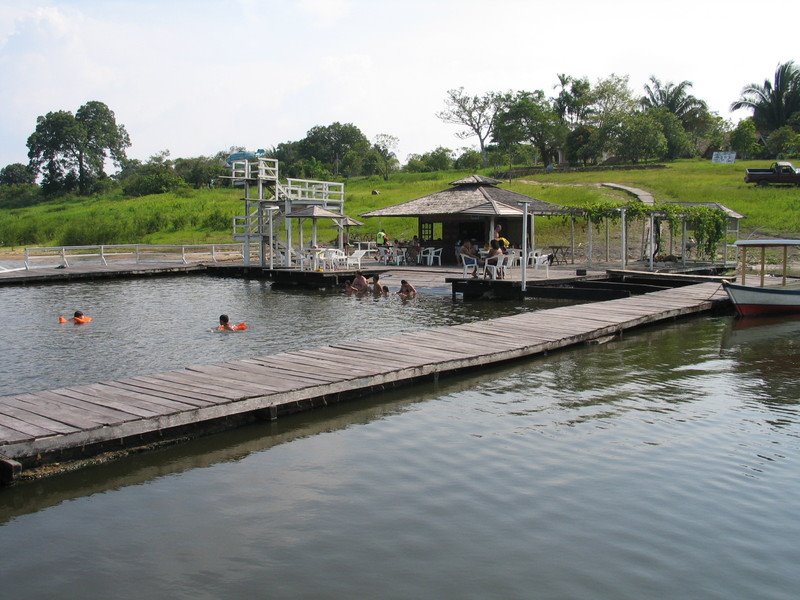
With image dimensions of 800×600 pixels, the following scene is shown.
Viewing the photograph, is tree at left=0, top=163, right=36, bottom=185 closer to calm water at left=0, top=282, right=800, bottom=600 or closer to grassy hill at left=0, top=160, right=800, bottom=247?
grassy hill at left=0, top=160, right=800, bottom=247

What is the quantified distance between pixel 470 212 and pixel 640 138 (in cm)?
3253

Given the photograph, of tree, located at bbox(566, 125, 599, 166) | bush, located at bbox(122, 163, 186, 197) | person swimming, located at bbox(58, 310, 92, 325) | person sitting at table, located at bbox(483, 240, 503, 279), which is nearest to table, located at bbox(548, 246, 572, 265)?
person sitting at table, located at bbox(483, 240, 503, 279)

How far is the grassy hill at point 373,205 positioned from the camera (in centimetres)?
3856

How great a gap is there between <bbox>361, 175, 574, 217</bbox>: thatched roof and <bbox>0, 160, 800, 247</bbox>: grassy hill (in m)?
7.46

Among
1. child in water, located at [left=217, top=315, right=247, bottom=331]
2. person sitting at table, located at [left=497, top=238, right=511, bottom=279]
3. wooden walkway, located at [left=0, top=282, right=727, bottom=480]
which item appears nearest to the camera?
wooden walkway, located at [left=0, top=282, right=727, bottom=480]

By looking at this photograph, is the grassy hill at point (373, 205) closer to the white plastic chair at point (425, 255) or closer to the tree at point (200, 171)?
the tree at point (200, 171)

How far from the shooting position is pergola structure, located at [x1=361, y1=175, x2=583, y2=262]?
29.0 metres

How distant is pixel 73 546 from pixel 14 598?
834mm

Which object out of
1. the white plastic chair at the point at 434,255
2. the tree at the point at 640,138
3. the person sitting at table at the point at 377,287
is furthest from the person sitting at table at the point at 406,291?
the tree at the point at 640,138

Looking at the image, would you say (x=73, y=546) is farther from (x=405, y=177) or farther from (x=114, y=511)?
(x=405, y=177)

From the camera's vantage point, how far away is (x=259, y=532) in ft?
20.5

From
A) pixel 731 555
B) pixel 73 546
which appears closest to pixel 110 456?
pixel 73 546

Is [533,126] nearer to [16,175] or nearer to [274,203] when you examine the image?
[274,203]

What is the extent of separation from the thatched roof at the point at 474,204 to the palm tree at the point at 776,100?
40241mm
